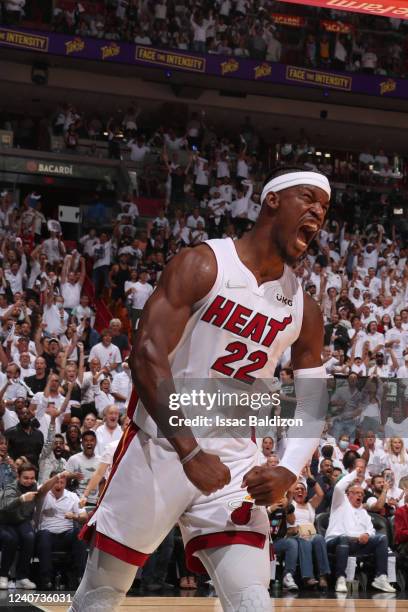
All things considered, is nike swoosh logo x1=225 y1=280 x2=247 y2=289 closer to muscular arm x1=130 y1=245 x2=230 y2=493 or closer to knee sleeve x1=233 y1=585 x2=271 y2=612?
muscular arm x1=130 y1=245 x2=230 y2=493

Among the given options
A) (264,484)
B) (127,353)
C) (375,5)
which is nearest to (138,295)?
(127,353)

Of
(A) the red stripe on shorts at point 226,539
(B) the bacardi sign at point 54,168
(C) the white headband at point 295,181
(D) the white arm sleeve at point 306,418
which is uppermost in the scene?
(B) the bacardi sign at point 54,168

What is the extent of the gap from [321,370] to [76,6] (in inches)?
858

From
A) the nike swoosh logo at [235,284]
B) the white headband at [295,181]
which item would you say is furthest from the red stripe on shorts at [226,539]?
the white headband at [295,181]

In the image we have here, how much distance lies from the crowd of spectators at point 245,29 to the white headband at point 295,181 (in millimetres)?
20176

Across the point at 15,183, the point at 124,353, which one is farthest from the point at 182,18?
the point at 124,353

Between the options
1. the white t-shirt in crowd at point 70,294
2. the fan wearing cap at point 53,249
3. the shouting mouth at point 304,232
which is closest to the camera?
the shouting mouth at point 304,232

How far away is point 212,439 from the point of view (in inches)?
137

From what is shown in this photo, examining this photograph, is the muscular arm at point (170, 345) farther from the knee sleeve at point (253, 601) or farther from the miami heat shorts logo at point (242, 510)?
the knee sleeve at point (253, 601)

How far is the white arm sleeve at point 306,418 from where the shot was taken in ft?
11.7

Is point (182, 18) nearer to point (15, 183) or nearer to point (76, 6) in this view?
point (76, 6)

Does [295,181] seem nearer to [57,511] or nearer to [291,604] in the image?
[291,604]

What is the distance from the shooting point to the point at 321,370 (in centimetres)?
371

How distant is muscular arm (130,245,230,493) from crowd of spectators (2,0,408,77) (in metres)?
20.4
